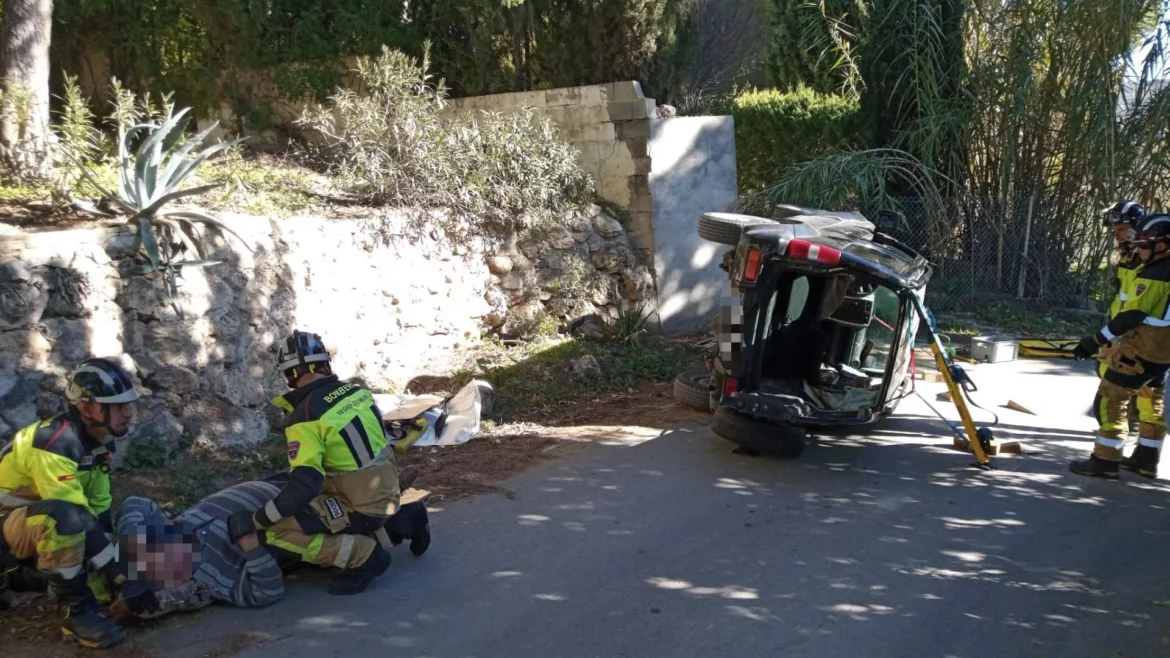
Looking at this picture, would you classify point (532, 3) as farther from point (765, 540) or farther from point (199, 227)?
point (765, 540)

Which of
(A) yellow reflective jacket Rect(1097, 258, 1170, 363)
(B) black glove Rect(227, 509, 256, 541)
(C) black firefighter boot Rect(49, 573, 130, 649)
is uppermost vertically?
(A) yellow reflective jacket Rect(1097, 258, 1170, 363)

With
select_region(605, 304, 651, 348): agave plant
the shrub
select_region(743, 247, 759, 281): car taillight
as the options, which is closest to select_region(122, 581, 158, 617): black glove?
select_region(743, 247, 759, 281): car taillight

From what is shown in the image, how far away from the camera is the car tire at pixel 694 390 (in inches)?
332

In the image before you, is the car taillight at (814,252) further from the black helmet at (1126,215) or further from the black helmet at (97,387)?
the black helmet at (97,387)

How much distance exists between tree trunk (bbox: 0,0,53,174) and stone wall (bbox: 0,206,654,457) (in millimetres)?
1092

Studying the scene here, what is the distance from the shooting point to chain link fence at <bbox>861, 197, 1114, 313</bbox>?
13.2m

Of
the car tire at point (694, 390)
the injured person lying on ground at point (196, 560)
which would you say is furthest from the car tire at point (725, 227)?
the injured person lying on ground at point (196, 560)

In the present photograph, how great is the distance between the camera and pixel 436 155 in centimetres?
1005

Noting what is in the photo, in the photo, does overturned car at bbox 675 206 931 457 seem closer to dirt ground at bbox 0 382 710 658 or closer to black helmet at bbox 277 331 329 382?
dirt ground at bbox 0 382 710 658

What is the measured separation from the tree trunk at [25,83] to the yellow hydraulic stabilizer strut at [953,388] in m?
7.02

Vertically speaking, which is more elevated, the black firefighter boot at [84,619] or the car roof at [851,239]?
the car roof at [851,239]

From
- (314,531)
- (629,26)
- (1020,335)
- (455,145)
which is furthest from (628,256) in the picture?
(314,531)

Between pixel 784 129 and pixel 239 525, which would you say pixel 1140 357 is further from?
pixel 784 129

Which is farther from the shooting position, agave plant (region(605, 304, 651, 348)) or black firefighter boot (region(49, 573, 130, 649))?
agave plant (region(605, 304, 651, 348))
